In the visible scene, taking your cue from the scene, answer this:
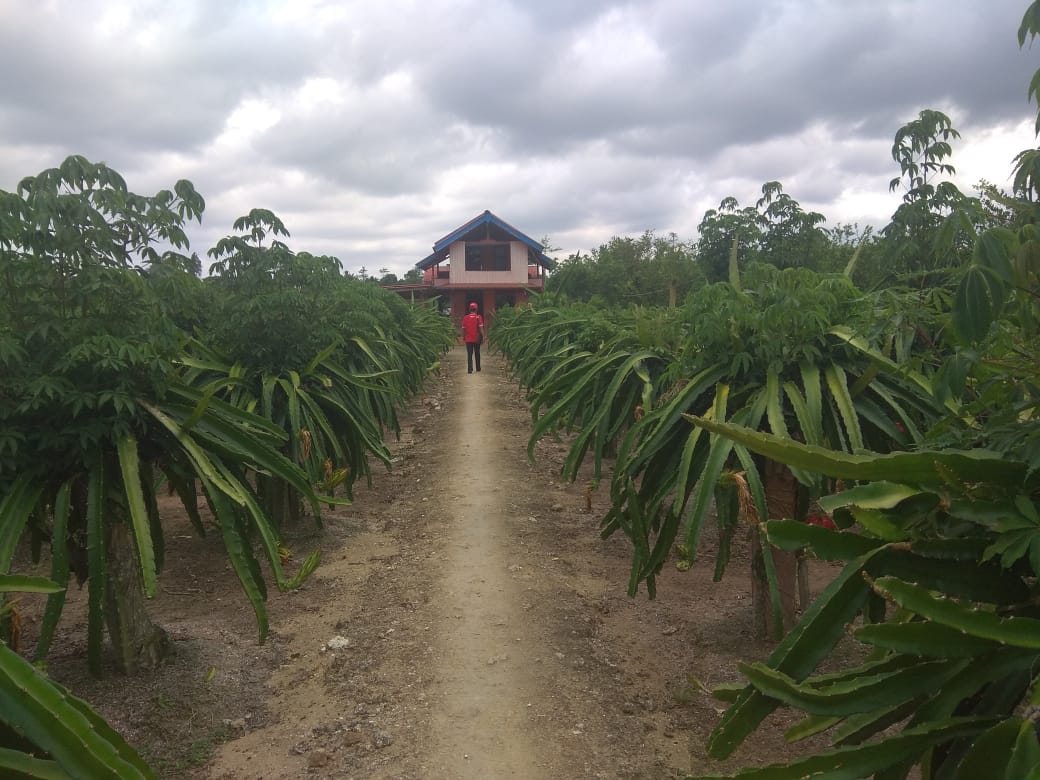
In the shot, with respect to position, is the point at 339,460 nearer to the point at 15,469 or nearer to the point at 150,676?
the point at 150,676

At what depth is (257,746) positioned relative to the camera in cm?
417

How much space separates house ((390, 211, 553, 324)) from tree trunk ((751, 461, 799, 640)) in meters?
28.7

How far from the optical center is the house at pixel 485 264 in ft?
111

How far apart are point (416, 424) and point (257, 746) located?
1011 centimetres

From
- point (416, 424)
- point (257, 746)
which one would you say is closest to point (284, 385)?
point (257, 746)

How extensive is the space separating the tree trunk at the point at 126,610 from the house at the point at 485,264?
29.1 meters

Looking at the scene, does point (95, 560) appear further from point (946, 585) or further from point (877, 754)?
point (946, 585)

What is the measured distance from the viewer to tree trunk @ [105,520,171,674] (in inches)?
179

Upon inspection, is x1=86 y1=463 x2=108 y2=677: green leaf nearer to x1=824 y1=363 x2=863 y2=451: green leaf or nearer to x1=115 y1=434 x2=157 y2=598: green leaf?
x1=115 y1=434 x2=157 y2=598: green leaf

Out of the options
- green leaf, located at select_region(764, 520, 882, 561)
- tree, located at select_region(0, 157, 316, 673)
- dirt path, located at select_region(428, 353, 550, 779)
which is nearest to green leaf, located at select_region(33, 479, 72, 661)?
tree, located at select_region(0, 157, 316, 673)

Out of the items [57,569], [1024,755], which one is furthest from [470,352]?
[1024,755]

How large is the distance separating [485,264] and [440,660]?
30.5 metres

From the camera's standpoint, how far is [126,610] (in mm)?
4648

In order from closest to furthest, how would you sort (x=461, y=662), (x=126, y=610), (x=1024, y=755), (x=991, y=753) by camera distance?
(x=1024, y=755) → (x=991, y=753) → (x=126, y=610) → (x=461, y=662)
